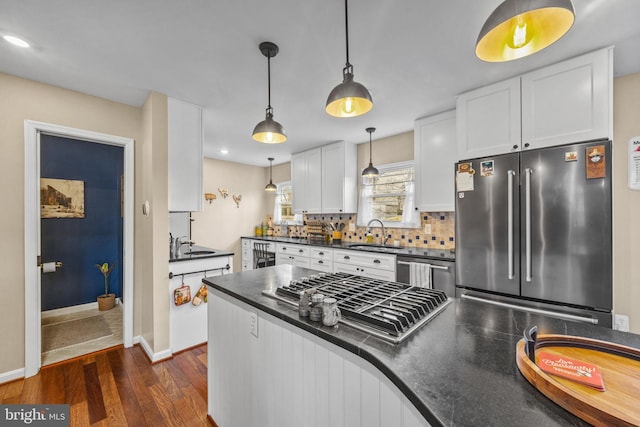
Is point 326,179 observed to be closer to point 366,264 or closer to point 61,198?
point 366,264

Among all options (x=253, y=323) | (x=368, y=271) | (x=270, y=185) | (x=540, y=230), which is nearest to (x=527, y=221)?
(x=540, y=230)

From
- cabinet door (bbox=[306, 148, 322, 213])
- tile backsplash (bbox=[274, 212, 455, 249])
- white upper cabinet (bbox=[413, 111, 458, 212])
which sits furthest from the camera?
cabinet door (bbox=[306, 148, 322, 213])

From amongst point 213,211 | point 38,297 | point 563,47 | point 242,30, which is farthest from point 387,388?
point 213,211

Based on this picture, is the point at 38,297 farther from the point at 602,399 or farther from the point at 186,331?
the point at 602,399

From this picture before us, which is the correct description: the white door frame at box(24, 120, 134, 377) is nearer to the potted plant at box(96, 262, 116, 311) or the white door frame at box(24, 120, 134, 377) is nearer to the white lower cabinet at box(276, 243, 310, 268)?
the potted plant at box(96, 262, 116, 311)

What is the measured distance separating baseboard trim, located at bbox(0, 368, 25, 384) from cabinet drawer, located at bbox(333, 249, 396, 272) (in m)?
3.18

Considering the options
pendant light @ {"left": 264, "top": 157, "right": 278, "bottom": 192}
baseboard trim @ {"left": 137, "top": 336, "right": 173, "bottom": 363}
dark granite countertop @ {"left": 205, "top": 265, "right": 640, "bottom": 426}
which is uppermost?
pendant light @ {"left": 264, "top": 157, "right": 278, "bottom": 192}

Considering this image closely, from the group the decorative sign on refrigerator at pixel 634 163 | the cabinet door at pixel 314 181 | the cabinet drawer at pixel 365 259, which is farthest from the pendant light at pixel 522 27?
the cabinet door at pixel 314 181

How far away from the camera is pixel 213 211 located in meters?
5.26

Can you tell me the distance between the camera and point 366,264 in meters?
3.32

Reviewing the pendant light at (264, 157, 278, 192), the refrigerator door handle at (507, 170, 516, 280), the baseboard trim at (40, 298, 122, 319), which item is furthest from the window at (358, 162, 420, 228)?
the baseboard trim at (40, 298, 122, 319)

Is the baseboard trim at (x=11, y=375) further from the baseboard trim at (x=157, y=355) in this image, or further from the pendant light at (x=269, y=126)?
the pendant light at (x=269, y=126)

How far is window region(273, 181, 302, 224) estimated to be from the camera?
583 centimetres

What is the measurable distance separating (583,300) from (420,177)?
6.07 ft
